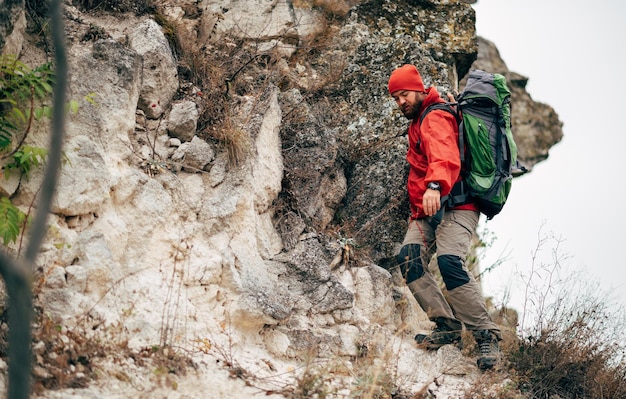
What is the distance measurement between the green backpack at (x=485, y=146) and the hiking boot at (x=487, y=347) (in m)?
1.09

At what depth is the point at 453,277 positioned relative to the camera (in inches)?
234

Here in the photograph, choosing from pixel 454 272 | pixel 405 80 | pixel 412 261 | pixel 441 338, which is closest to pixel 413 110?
pixel 405 80

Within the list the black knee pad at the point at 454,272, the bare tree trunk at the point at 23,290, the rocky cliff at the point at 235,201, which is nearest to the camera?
the bare tree trunk at the point at 23,290

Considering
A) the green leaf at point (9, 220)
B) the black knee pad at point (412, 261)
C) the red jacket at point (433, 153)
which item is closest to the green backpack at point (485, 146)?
the red jacket at point (433, 153)

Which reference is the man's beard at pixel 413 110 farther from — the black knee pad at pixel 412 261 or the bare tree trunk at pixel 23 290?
the bare tree trunk at pixel 23 290

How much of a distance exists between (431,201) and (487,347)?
1409 millimetres

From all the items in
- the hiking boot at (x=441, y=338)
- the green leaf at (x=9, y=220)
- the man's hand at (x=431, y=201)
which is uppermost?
the man's hand at (x=431, y=201)

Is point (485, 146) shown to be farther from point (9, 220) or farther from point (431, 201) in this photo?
point (9, 220)

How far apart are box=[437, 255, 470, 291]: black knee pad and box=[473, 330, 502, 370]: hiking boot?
480mm

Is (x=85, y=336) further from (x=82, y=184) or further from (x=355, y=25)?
(x=355, y=25)

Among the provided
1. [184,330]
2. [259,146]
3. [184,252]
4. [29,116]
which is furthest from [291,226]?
[29,116]

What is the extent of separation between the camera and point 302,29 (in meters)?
8.39

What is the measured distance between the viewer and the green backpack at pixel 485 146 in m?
6.09

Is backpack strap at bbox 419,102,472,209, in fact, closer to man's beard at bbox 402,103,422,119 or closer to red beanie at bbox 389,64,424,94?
man's beard at bbox 402,103,422,119
